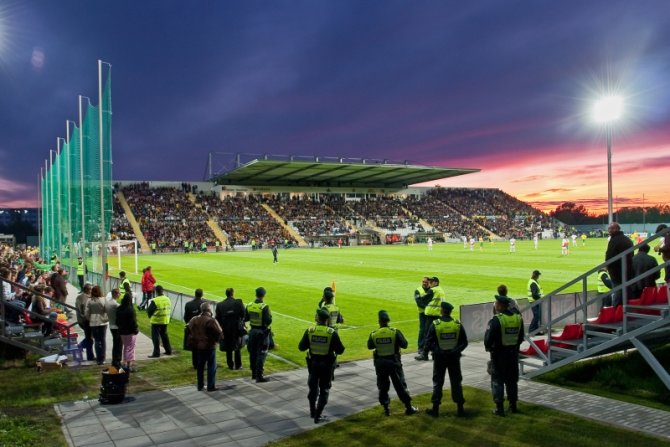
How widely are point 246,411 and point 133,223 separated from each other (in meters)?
63.8

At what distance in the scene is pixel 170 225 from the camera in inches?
2731

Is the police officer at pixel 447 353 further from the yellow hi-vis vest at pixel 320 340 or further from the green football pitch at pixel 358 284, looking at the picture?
the green football pitch at pixel 358 284

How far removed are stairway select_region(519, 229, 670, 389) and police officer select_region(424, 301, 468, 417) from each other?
2273mm

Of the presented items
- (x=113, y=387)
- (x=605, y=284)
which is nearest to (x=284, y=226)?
(x=605, y=284)

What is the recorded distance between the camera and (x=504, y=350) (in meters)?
8.38

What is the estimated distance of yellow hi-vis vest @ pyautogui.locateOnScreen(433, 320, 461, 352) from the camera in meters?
8.25

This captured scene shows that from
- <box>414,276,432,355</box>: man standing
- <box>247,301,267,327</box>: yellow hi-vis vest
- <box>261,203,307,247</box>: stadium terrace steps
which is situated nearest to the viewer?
<box>247,301,267,327</box>: yellow hi-vis vest

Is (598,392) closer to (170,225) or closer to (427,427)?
(427,427)

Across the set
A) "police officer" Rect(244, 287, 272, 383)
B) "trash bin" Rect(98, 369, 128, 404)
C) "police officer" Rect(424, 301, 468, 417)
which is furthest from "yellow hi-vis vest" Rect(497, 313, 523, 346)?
"trash bin" Rect(98, 369, 128, 404)

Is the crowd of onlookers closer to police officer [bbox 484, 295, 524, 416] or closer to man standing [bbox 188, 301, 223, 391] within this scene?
man standing [bbox 188, 301, 223, 391]

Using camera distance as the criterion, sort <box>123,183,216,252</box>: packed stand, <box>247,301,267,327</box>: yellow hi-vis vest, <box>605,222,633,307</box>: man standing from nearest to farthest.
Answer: <box>605,222,633,307</box>: man standing < <box>247,301,267,327</box>: yellow hi-vis vest < <box>123,183,216,252</box>: packed stand

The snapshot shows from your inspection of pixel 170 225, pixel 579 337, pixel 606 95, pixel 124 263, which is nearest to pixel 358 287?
pixel 606 95

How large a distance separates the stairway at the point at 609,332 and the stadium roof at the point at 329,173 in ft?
189

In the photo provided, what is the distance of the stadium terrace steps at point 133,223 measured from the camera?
6317 centimetres
